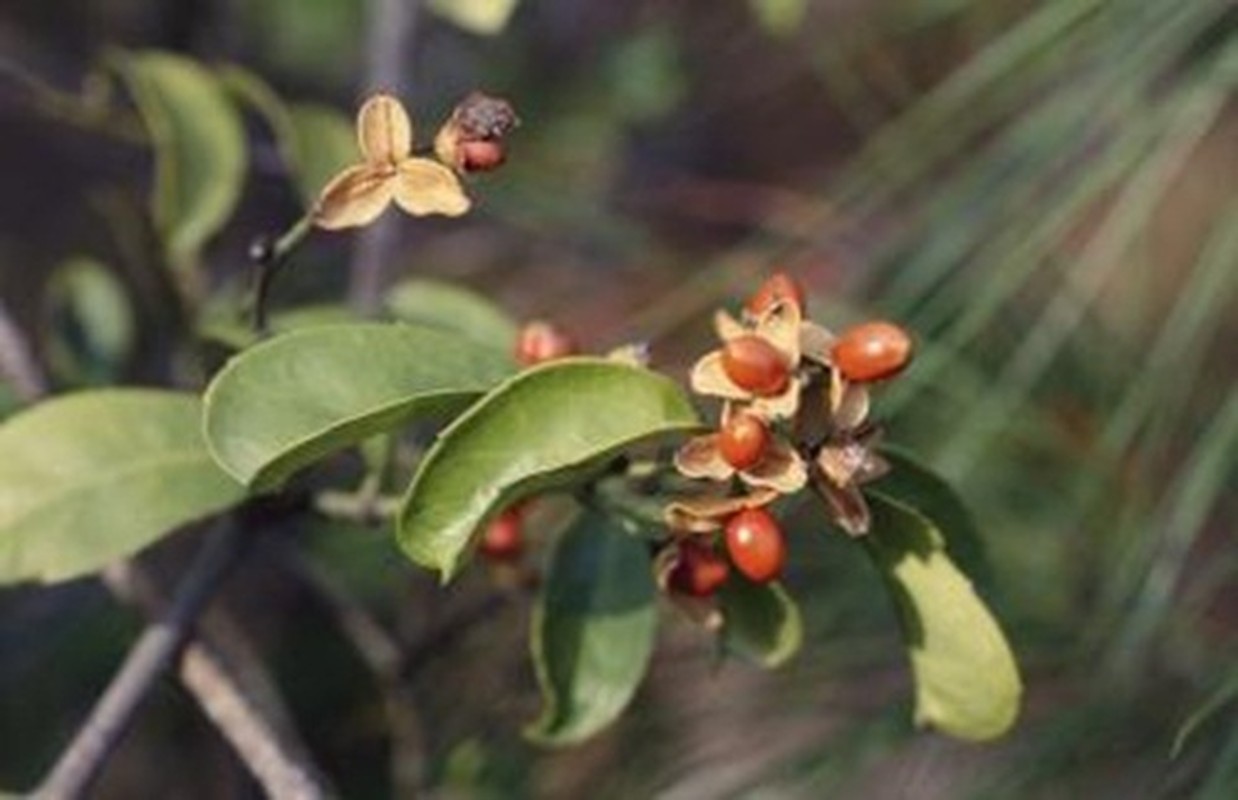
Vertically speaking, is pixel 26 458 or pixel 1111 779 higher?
pixel 26 458

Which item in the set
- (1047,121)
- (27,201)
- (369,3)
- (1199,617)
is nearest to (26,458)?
(1047,121)

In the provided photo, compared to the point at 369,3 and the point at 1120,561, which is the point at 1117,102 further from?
the point at 369,3

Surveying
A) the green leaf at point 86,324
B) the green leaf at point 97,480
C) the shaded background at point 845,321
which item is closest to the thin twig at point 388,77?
the shaded background at point 845,321

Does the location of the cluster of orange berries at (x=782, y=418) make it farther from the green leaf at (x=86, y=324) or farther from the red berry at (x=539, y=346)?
the green leaf at (x=86, y=324)

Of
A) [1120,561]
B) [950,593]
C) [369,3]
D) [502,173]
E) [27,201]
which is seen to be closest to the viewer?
[950,593]

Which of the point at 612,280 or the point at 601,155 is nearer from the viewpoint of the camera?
the point at 612,280

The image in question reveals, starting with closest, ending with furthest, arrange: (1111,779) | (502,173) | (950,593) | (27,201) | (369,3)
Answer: (950,593) < (1111,779) < (502,173) < (369,3) < (27,201)
